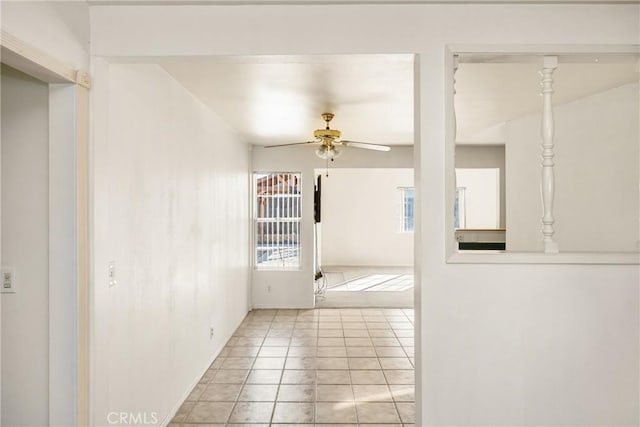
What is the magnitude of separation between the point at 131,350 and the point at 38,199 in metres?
1.01

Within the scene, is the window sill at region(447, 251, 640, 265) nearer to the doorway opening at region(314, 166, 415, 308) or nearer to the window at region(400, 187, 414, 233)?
the doorway opening at region(314, 166, 415, 308)

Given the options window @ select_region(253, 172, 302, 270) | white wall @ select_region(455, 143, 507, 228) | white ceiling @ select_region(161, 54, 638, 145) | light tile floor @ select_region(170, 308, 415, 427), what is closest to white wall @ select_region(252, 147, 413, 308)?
window @ select_region(253, 172, 302, 270)

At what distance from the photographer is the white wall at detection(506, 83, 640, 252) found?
3.27m

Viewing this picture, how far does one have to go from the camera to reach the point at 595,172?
11.6ft

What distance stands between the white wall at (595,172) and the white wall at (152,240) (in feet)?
10.5

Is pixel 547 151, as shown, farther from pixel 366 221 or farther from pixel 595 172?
pixel 366 221

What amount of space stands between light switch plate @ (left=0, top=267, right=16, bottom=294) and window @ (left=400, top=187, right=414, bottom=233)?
928 cm

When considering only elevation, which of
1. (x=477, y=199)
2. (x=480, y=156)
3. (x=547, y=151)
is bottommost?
(x=547, y=151)

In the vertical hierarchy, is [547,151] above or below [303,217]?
above

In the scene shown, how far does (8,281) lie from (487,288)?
2278 millimetres

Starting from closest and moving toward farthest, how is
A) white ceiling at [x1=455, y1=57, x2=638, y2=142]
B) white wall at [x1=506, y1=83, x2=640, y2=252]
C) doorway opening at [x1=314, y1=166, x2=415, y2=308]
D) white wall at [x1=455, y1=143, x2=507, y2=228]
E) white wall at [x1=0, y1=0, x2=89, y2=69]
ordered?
white wall at [x1=0, y1=0, x2=89, y2=69] < white ceiling at [x1=455, y1=57, x2=638, y2=142] < white wall at [x1=506, y1=83, x2=640, y2=252] < white wall at [x1=455, y1=143, x2=507, y2=228] < doorway opening at [x1=314, y1=166, x2=415, y2=308]

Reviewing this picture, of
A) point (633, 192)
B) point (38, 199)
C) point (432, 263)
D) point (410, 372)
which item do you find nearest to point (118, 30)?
point (38, 199)

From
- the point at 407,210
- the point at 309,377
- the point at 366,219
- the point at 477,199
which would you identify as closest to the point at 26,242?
the point at 309,377

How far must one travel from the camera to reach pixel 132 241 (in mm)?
2385
